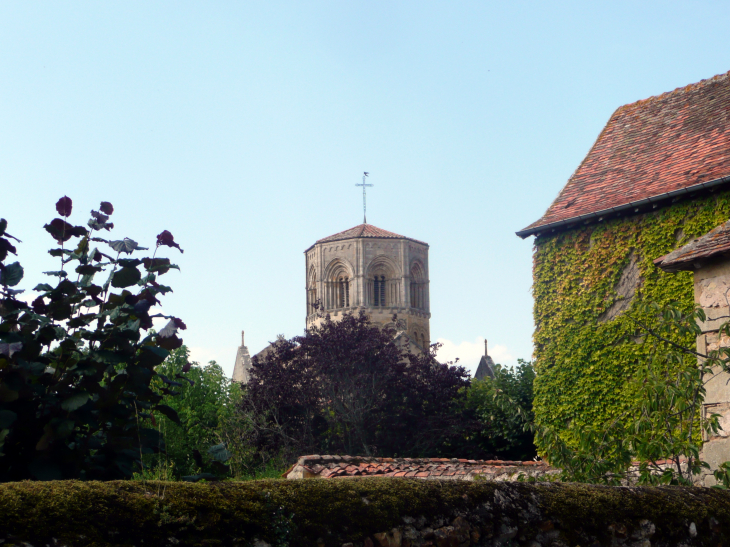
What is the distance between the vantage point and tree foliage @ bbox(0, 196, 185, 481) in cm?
353


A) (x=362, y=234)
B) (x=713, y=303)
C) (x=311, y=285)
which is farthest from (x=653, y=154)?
(x=311, y=285)

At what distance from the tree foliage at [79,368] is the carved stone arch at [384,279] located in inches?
2371

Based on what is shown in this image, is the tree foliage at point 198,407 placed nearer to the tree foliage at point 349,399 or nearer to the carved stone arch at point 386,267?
the tree foliage at point 349,399

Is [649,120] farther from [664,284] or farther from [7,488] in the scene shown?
[7,488]

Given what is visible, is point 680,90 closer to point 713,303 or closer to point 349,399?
point 713,303

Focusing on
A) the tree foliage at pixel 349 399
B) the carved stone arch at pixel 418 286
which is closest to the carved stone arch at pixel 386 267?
the carved stone arch at pixel 418 286

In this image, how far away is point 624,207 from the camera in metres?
13.6

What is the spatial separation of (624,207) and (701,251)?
4.53 metres

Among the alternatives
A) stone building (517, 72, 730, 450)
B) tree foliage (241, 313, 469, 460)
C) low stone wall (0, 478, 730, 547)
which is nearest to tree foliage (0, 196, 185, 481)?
low stone wall (0, 478, 730, 547)

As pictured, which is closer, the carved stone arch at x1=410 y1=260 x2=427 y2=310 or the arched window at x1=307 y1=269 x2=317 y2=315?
the carved stone arch at x1=410 y1=260 x2=427 y2=310

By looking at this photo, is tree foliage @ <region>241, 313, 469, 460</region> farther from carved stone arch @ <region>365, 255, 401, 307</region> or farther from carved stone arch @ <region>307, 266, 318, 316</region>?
carved stone arch @ <region>307, 266, 318, 316</region>

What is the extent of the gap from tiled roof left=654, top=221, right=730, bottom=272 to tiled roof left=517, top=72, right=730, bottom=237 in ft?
10.2

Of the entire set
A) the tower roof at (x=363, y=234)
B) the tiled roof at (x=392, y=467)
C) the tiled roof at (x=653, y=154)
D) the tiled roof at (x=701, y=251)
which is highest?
the tower roof at (x=363, y=234)

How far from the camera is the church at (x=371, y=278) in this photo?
210 ft
